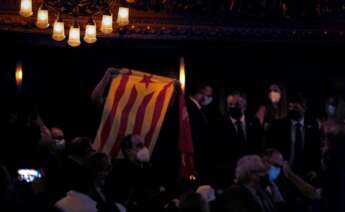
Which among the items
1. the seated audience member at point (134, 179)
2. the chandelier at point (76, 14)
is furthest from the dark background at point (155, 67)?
the seated audience member at point (134, 179)

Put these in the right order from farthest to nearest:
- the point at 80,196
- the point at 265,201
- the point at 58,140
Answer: the point at 58,140, the point at 265,201, the point at 80,196

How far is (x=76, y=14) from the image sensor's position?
9.63 m

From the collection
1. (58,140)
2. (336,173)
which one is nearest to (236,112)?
(58,140)

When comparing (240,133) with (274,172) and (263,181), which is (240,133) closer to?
(274,172)

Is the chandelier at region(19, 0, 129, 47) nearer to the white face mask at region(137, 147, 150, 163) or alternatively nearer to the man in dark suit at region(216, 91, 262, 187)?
the man in dark suit at region(216, 91, 262, 187)

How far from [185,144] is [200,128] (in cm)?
69

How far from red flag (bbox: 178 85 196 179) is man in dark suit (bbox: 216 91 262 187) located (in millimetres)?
487

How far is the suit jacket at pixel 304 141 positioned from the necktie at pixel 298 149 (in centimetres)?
5

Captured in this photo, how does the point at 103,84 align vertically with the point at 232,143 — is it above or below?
→ above

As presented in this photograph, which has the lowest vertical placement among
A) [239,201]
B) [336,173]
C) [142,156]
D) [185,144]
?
[185,144]

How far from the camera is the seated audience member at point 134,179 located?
19.5 ft

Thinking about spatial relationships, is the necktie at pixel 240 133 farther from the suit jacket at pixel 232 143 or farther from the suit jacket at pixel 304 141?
the suit jacket at pixel 304 141

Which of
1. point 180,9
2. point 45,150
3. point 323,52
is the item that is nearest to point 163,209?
point 45,150

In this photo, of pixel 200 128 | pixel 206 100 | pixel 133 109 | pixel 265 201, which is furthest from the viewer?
pixel 206 100
